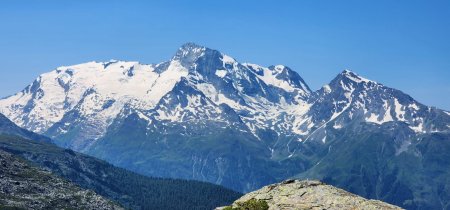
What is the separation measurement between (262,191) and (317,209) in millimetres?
9679

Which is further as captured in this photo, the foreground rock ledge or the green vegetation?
the green vegetation

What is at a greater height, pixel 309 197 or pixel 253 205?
pixel 309 197

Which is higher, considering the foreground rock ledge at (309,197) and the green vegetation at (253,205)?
the foreground rock ledge at (309,197)

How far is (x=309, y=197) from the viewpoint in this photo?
66.8m

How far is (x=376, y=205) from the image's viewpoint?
62.4 metres

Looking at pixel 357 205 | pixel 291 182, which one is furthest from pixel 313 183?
pixel 357 205

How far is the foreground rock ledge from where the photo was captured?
63.3m

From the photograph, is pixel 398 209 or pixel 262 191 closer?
pixel 398 209

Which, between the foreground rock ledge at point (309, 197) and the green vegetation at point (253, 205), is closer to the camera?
the foreground rock ledge at point (309, 197)

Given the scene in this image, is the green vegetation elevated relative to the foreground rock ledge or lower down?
lower down

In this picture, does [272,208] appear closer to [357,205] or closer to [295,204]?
[295,204]

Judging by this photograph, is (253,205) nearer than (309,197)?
Yes

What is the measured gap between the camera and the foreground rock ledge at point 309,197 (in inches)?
2491

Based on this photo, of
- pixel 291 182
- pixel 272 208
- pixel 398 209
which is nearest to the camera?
pixel 398 209
